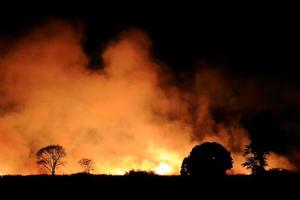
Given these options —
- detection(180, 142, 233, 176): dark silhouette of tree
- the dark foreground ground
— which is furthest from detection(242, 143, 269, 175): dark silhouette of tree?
the dark foreground ground

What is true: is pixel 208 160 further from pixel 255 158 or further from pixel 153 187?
pixel 153 187

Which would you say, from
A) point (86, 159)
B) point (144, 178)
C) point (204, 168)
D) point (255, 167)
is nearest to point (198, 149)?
point (204, 168)

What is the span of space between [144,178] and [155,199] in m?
3.19

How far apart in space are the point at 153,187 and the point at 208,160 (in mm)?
48890

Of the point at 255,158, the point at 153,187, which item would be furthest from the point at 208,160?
the point at 153,187

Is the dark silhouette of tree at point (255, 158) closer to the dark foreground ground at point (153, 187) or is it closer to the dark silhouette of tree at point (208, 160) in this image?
the dark silhouette of tree at point (208, 160)

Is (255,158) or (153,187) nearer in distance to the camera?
(153,187)

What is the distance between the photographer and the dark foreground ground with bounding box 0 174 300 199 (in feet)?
66.5

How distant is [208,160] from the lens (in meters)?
69.0

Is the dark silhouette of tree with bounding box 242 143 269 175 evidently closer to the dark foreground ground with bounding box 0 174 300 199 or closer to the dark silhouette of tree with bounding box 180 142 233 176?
the dark silhouette of tree with bounding box 180 142 233 176

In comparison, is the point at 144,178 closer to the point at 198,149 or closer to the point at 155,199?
the point at 155,199

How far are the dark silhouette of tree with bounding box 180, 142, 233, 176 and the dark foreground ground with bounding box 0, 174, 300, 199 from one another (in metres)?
45.7

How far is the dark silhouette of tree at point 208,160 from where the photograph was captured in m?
68.3

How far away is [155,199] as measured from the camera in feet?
65.3
